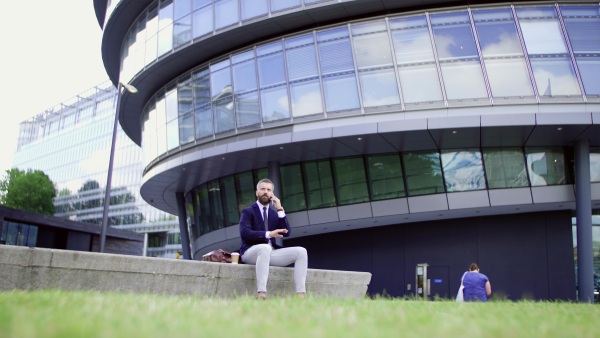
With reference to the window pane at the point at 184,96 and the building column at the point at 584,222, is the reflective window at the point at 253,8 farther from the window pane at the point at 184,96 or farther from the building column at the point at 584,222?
the building column at the point at 584,222

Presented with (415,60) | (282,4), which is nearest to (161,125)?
(282,4)

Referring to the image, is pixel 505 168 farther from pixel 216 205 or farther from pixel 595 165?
pixel 216 205

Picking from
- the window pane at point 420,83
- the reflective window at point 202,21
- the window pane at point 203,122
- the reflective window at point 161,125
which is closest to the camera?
the window pane at point 420,83

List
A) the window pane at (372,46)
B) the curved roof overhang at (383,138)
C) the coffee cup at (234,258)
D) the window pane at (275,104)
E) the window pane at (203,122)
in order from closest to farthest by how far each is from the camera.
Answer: the coffee cup at (234,258) → the curved roof overhang at (383,138) → the window pane at (372,46) → the window pane at (275,104) → the window pane at (203,122)

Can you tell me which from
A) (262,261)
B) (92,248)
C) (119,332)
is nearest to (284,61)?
(262,261)

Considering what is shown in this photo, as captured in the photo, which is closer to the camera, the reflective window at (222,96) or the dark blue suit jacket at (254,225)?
the dark blue suit jacket at (254,225)

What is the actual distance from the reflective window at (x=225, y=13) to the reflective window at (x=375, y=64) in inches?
185

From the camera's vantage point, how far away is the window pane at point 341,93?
65.7ft

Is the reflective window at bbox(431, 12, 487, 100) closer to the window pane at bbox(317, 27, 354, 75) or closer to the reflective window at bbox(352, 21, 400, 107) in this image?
the reflective window at bbox(352, 21, 400, 107)

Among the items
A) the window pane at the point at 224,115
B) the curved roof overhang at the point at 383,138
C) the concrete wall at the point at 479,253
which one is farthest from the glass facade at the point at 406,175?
the window pane at the point at 224,115

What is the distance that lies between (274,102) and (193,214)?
11180 millimetres

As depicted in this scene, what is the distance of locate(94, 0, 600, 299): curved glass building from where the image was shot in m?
19.0

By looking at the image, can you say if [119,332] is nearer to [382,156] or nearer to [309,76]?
[309,76]

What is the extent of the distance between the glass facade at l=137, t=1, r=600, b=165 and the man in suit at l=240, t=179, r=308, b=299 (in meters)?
11.7
